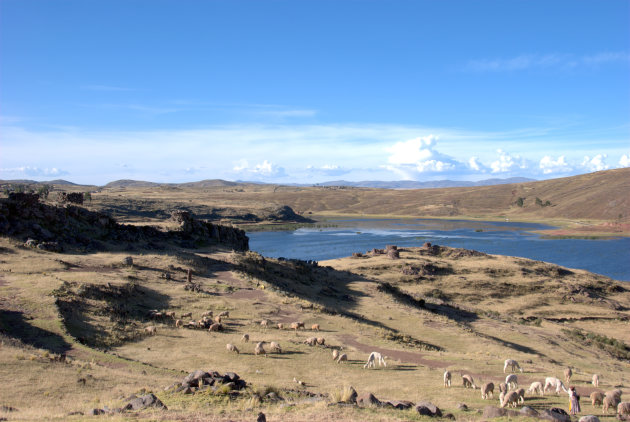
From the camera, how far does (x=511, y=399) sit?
14.4 metres

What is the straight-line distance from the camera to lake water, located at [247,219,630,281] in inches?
3307

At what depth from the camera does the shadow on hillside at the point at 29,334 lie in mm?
20000

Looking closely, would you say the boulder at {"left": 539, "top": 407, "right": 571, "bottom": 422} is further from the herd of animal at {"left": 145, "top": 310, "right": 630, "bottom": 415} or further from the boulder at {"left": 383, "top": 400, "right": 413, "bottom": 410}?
the boulder at {"left": 383, "top": 400, "right": 413, "bottom": 410}

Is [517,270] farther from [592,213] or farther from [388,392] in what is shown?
[592,213]

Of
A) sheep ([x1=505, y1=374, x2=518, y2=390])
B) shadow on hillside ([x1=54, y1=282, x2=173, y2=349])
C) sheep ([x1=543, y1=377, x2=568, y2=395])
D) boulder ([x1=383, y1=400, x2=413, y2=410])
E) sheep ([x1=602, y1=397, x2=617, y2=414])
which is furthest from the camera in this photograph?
shadow on hillside ([x1=54, y1=282, x2=173, y2=349])

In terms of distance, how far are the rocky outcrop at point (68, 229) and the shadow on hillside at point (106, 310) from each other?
579 inches

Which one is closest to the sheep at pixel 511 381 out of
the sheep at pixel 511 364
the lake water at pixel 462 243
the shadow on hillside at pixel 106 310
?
the sheep at pixel 511 364

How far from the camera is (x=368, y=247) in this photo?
100188 millimetres

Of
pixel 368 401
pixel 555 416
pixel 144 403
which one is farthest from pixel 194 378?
pixel 555 416

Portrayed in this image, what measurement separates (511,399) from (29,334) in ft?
67.6

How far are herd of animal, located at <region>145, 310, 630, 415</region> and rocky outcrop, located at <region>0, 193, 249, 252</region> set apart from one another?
2102 cm

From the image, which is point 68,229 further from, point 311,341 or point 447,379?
point 447,379

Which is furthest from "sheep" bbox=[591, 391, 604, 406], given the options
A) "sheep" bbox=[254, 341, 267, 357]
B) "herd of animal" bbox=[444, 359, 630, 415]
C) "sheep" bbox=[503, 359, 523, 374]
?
"sheep" bbox=[254, 341, 267, 357]

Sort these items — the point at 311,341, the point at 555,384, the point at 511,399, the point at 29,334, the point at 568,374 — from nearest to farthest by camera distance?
the point at 511,399 → the point at 555,384 → the point at 568,374 → the point at 29,334 → the point at 311,341
